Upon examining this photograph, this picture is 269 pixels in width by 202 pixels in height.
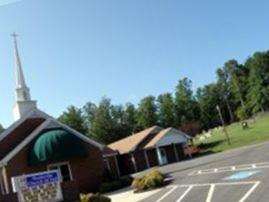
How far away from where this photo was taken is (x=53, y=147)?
34.1 meters

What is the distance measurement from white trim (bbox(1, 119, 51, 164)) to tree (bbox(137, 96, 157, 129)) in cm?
6510

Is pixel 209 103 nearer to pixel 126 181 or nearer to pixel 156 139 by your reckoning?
pixel 156 139

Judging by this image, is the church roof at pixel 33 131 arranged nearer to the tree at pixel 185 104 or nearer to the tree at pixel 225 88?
the tree at pixel 185 104

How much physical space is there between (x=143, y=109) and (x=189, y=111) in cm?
1422

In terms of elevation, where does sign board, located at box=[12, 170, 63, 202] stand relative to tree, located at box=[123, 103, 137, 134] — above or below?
below

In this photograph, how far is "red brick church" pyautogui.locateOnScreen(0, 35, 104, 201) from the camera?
112 ft

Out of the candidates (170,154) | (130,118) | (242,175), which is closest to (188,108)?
(130,118)

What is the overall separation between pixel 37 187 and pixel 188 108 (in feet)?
309

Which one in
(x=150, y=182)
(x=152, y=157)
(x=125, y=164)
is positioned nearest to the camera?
(x=150, y=182)

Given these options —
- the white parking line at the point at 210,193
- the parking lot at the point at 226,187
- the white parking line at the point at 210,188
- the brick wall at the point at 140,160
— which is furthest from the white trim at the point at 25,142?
the brick wall at the point at 140,160

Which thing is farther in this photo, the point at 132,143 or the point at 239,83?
the point at 239,83

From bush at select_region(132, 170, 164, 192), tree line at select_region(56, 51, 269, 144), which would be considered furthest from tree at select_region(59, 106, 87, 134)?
bush at select_region(132, 170, 164, 192)

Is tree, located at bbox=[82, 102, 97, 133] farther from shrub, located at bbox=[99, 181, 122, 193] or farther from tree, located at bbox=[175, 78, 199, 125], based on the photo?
shrub, located at bbox=[99, 181, 122, 193]

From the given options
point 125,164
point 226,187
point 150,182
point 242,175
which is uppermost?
point 125,164
